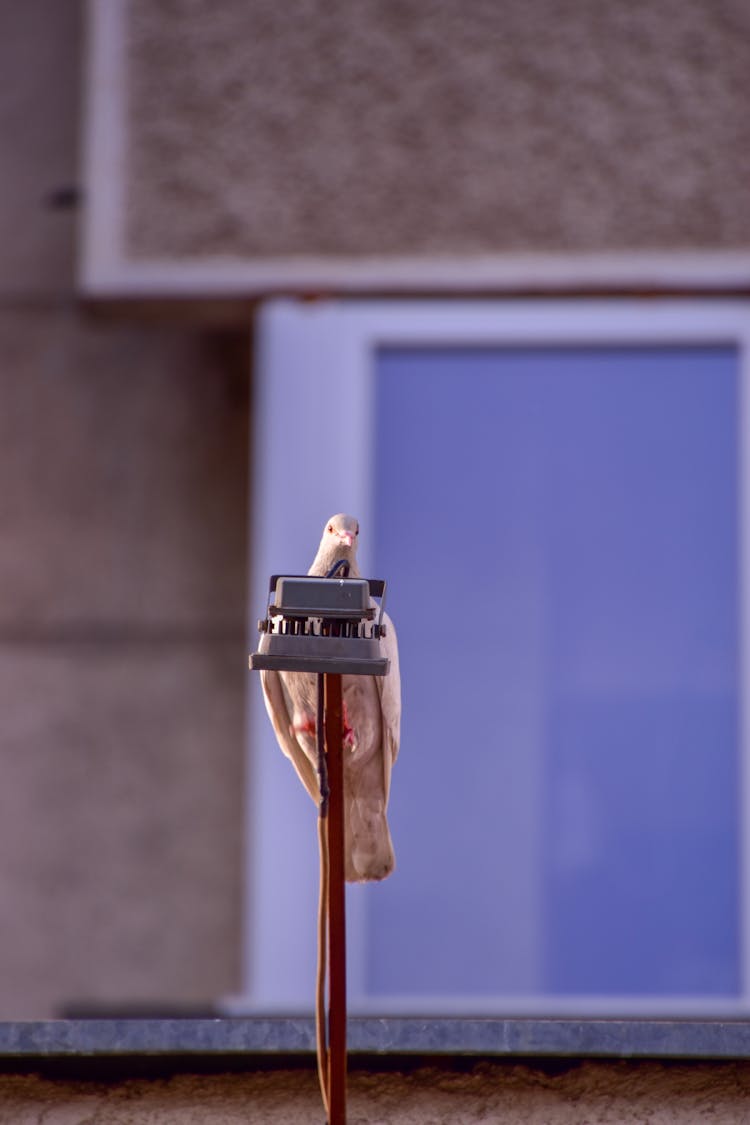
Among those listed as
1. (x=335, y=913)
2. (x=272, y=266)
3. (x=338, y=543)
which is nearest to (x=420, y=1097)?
(x=335, y=913)

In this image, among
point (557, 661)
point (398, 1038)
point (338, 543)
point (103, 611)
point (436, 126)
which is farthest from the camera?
point (103, 611)

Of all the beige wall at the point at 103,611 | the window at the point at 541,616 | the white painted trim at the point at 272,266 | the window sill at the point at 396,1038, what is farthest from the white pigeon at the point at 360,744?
the beige wall at the point at 103,611

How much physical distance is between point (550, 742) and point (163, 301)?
1.85 m

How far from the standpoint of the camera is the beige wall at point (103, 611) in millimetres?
4488

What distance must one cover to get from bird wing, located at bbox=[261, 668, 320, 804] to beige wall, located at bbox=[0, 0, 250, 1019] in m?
2.33

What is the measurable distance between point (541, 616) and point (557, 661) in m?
0.15

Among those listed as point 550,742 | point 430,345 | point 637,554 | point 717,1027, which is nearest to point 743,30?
point 430,345

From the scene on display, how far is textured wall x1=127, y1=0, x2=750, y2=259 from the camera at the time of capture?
3.90 meters

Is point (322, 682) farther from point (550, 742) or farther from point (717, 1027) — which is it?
point (550, 742)

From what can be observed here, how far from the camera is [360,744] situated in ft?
6.79

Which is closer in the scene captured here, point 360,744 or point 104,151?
point 360,744

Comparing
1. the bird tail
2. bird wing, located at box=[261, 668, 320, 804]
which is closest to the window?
bird wing, located at box=[261, 668, 320, 804]

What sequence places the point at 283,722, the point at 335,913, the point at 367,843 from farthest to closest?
the point at 283,722 < the point at 367,843 < the point at 335,913

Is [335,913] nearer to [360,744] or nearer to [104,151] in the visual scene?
[360,744]
